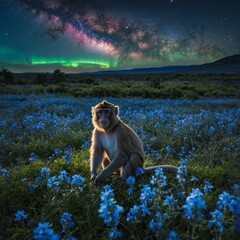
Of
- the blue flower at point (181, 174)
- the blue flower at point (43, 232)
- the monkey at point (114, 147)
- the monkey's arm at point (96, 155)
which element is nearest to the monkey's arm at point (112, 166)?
the monkey at point (114, 147)

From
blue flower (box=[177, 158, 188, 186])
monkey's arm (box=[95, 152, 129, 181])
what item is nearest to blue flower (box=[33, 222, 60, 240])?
blue flower (box=[177, 158, 188, 186])

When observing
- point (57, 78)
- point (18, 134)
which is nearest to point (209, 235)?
point (18, 134)

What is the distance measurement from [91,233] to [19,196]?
145 centimetres

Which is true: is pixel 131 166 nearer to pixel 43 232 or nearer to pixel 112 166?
pixel 112 166

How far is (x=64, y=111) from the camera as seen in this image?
12.3 metres

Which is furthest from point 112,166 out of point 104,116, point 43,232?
point 43,232

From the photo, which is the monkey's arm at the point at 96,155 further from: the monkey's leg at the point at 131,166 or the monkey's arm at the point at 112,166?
the monkey's leg at the point at 131,166

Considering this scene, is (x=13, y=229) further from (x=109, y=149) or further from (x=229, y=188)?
(x=229, y=188)

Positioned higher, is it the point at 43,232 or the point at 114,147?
the point at 43,232

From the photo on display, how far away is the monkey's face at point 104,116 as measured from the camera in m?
4.18

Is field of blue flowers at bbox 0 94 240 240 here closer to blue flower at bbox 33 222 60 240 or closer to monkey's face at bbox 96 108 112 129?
blue flower at bbox 33 222 60 240

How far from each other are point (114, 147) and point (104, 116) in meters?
0.57

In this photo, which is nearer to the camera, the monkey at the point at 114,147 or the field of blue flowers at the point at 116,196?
the field of blue flowers at the point at 116,196

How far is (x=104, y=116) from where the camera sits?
419cm
